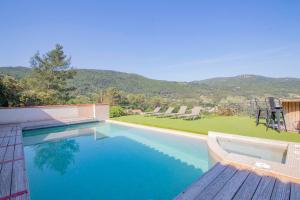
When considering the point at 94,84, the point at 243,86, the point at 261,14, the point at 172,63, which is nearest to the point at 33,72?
the point at 94,84

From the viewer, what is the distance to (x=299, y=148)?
4.24 meters

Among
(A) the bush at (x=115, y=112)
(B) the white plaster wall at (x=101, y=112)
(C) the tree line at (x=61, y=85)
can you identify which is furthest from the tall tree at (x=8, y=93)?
(A) the bush at (x=115, y=112)

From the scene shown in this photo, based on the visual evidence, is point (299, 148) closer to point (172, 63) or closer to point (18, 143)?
point (18, 143)

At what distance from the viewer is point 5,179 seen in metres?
3.12

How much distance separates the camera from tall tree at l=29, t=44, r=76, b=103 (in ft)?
60.5

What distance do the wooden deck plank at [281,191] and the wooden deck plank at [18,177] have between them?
341cm

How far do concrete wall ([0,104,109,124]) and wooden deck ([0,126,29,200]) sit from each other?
504cm

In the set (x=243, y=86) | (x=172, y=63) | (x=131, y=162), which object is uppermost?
(x=172, y=63)

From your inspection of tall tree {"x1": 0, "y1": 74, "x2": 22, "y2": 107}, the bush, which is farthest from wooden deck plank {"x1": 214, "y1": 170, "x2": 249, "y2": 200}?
tall tree {"x1": 0, "y1": 74, "x2": 22, "y2": 107}

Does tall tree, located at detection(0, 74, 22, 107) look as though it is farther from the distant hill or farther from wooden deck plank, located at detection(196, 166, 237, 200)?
the distant hill

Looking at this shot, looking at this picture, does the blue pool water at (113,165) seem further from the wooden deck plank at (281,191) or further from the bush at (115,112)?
the bush at (115,112)

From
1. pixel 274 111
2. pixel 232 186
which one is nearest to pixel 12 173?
pixel 232 186

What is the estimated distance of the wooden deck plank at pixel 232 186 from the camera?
2303 mm

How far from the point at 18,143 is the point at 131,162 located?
3.31 meters
